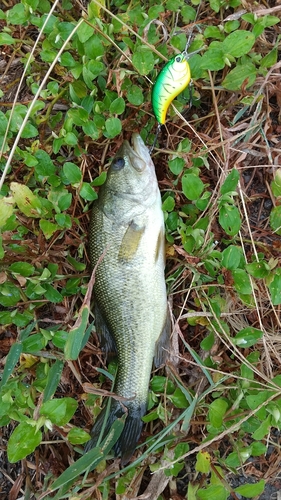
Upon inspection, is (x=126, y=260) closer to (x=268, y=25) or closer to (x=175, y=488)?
(x=175, y=488)

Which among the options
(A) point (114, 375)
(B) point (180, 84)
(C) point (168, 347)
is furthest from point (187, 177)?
(A) point (114, 375)

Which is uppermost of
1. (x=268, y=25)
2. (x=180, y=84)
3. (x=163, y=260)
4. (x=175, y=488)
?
(x=268, y=25)

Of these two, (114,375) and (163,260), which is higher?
(163,260)

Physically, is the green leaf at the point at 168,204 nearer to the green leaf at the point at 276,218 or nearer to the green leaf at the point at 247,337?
the green leaf at the point at 276,218

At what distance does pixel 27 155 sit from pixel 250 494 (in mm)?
2027

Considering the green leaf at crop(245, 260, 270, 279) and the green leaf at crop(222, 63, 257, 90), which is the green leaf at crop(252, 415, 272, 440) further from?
the green leaf at crop(222, 63, 257, 90)

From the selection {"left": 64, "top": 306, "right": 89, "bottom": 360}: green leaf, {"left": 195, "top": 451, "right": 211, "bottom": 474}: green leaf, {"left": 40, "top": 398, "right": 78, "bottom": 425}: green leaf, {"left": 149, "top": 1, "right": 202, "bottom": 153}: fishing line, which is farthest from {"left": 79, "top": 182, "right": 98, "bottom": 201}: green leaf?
{"left": 195, "top": 451, "right": 211, "bottom": 474}: green leaf

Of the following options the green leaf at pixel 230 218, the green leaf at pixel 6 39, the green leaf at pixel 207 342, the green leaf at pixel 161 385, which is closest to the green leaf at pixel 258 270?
the green leaf at pixel 230 218

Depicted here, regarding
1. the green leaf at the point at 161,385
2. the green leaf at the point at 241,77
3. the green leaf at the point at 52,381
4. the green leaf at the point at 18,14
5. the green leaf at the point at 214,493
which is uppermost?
the green leaf at the point at 18,14

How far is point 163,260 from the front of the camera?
2439 millimetres

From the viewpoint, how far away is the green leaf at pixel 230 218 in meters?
2.27

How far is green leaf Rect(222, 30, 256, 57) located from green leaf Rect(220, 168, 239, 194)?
0.64 meters

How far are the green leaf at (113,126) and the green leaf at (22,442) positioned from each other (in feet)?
4.92

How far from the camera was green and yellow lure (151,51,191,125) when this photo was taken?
2174 millimetres
